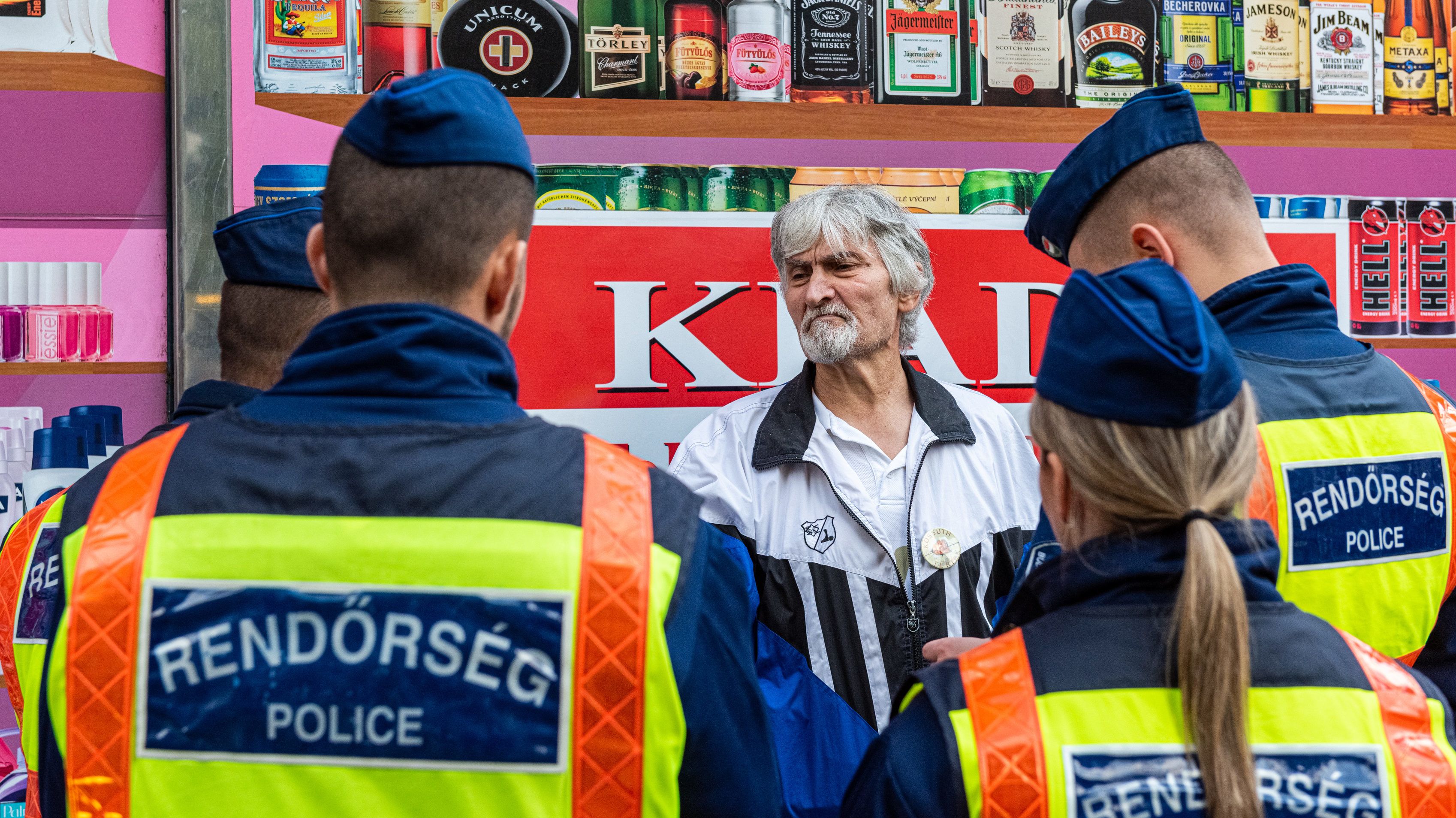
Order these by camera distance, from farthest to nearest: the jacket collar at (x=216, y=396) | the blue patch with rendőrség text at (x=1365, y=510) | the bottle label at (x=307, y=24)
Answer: the bottle label at (x=307, y=24) → the jacket collar at (x=216, y=396) → the blue patch with rendőrség text at (x=1365, y=510)

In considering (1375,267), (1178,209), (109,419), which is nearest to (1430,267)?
(1375,267)

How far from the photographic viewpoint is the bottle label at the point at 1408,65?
2998mm

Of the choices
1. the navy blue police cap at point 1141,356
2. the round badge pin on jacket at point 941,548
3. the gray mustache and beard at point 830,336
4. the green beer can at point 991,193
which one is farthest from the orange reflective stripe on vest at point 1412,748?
the green beer can at point 991,193

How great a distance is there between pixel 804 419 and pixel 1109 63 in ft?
4.42

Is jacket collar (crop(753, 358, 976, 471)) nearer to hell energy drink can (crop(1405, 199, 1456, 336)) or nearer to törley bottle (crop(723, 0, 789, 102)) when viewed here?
törley bottle (crop(723, 0, 789, 102))

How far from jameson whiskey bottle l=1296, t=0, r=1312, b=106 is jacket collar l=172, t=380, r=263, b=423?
2.65 m

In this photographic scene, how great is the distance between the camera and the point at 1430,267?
302 centimetres

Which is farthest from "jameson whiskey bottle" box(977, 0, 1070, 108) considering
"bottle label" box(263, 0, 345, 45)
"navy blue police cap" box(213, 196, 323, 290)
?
"navy blue police cap" box(213, 196, 323, 290)

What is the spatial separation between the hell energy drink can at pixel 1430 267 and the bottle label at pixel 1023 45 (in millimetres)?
1048

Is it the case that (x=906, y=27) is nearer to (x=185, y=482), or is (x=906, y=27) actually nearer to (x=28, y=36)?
(x=28, y=36)

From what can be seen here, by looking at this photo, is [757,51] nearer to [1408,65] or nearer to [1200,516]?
[1408,65]

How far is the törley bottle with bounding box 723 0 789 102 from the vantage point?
2744mm

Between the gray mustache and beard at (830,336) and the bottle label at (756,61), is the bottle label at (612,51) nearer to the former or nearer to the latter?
the bottle label at (756,61)

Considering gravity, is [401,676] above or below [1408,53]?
below
